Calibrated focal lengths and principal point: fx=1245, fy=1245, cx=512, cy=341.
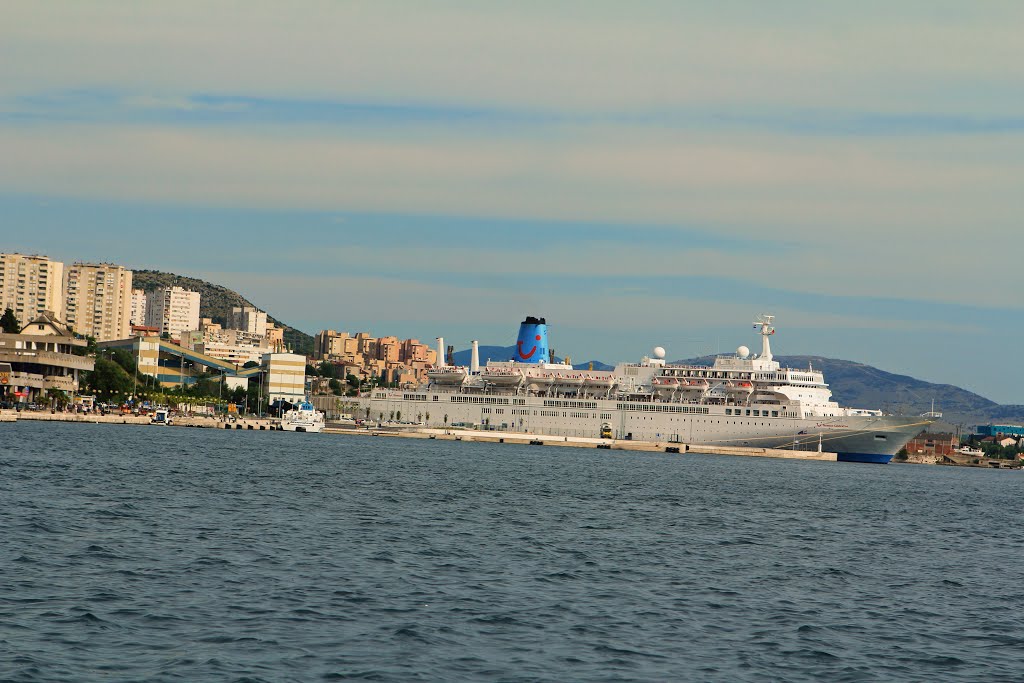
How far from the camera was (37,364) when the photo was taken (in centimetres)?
9850

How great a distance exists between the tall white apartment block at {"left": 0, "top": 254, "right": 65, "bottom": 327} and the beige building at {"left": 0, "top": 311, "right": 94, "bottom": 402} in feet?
233

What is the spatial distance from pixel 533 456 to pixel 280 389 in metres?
73.9

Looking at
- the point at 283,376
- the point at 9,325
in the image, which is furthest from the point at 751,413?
the point at 283,376

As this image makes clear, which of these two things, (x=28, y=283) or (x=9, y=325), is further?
(x=28, y=283)

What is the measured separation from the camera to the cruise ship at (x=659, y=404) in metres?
93.1

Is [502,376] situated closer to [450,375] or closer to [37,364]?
[450,375]

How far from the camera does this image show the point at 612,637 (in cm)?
1717

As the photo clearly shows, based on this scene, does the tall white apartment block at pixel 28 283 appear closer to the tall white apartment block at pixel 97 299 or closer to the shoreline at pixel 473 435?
the tall white apartment block at pixel 97 299

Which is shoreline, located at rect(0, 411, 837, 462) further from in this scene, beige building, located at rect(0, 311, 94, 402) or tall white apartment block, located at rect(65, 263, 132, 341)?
tall white apartment block, located at rect(65, 263, 132, 341)

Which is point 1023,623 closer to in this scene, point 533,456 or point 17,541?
point 17,541

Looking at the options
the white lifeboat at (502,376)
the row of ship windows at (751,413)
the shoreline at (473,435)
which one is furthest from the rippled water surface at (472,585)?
the white lifeboat at (502,376)

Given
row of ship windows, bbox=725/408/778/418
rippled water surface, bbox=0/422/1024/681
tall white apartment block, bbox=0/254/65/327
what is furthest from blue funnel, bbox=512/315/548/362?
tall white apartment block, bbox=0/254/65/327

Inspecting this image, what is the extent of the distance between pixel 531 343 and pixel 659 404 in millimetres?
15470

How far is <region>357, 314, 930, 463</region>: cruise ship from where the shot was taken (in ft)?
305
